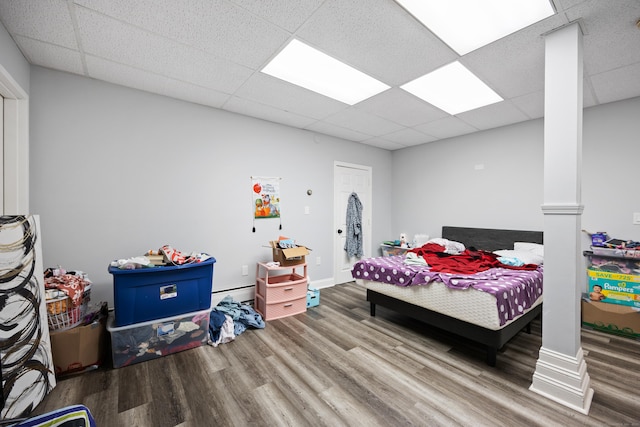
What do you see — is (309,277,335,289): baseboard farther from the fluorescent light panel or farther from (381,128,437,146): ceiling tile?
the fluorescent light panel

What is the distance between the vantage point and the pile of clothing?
2559 mm

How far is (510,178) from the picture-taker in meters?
3.79

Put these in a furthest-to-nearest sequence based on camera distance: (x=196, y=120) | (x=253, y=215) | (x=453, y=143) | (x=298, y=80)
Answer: (x=453, y=143) → (x=253, y=215) → (x=196, y=120) → (x=298, y=80)

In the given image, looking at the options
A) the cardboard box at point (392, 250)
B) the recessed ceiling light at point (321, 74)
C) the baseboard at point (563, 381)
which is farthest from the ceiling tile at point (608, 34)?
the cardboard box at point (392, 250)

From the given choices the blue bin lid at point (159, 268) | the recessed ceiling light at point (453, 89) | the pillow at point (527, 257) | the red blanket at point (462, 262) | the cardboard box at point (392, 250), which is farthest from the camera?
the cardboard box at point (392, 250)

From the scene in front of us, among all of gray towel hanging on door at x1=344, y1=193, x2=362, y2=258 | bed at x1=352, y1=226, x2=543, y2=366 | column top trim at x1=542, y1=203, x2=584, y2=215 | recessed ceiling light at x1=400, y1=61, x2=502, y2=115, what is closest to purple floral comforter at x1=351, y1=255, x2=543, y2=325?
bed at x1=352, y1=226, x2=543, y2=366

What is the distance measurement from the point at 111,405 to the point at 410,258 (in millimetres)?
2891

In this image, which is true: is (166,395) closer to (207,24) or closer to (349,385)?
(349,385)

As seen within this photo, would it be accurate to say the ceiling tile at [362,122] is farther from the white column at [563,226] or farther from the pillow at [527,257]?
the pillow at [527,257]

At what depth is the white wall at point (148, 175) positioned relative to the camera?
2.38 metres

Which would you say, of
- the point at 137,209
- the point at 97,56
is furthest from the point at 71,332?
the point at 97,56

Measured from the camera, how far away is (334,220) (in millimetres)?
4422

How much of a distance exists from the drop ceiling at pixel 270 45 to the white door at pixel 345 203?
5.20ft

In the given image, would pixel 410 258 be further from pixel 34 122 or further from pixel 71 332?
pixel 34 122
